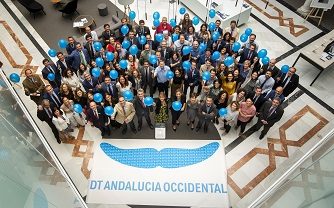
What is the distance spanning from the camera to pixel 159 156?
6.48m

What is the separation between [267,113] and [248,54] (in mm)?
1541

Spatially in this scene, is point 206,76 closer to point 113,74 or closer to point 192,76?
point 192,76

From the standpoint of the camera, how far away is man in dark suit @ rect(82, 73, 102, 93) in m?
6.21

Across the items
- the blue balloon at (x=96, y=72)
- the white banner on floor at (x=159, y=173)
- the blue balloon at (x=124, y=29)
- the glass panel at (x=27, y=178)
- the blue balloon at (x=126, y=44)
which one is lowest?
the white banner on floor at (x=159, y=173)

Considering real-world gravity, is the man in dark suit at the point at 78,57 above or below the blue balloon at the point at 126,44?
below

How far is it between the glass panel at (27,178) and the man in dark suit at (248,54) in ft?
15.4

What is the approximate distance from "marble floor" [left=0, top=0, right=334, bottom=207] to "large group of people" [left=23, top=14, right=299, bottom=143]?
405mm

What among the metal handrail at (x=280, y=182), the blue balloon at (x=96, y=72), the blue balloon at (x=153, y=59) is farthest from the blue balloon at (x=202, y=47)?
the metal handrail at (x=280, y=182)

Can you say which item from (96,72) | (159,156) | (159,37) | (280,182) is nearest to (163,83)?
(159,37)

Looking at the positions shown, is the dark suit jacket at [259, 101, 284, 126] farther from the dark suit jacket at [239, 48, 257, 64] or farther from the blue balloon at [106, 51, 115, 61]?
the blue balloon at [106, 51, 115, 61]

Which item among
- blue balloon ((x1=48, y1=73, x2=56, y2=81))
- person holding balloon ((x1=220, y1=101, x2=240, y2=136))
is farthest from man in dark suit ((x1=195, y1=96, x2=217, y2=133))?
blue balloon ((x1=48, y1=73, x2=56, y2=81))

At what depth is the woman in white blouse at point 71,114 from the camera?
236 inches

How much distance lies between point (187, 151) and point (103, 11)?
5.66 meters

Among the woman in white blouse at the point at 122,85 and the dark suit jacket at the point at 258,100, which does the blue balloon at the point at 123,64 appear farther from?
the dark suit jacket at the point at 258,100
